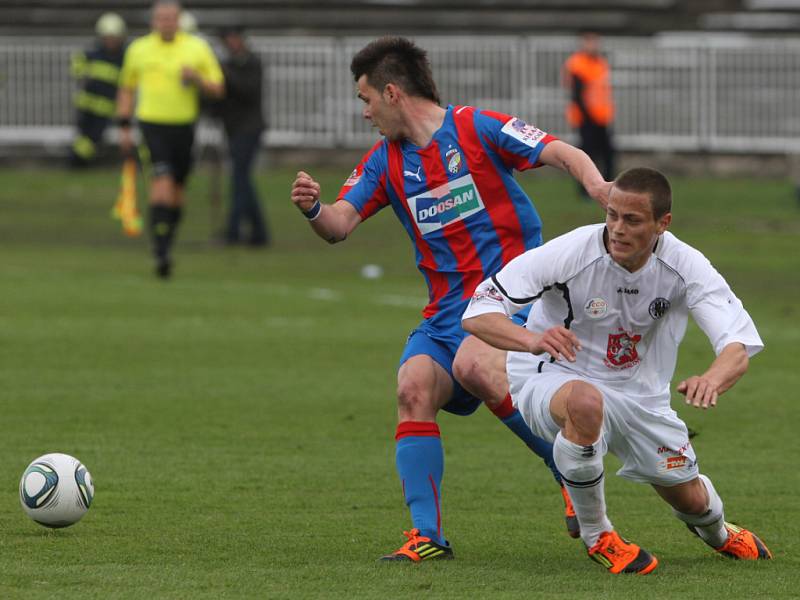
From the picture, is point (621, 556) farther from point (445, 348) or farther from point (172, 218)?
point (172, 218)

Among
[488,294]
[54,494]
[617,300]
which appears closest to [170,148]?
[54,494]

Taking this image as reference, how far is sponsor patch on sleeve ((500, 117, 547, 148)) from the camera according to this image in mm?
6668

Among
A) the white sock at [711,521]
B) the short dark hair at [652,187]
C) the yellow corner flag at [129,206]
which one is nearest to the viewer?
the short dark hair at [652,187]

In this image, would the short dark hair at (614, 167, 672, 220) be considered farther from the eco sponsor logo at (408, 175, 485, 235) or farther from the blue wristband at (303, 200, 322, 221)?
the blue wristband at (303, 200, 322, 221)

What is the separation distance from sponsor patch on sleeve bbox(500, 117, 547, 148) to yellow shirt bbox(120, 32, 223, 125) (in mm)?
9578

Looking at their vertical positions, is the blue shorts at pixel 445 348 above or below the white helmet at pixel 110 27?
below

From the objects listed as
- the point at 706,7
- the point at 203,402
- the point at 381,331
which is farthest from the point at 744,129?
the point at 203,402

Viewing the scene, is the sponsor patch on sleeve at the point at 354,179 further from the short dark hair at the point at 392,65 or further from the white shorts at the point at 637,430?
the white shorts at the point at 637,430

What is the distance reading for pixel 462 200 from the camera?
675 centimetres

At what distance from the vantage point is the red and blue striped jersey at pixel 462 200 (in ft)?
22.1

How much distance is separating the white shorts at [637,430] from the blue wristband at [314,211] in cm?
114

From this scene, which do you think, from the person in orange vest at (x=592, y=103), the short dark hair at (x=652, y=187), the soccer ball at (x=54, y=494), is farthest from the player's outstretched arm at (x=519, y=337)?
the person in orange vest at (x=592, y=103)

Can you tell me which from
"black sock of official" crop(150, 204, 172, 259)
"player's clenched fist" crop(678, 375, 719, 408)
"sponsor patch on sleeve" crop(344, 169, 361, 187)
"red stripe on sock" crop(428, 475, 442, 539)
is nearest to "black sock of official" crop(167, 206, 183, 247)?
"black sock of official" crop(150, 204, 172, 259)

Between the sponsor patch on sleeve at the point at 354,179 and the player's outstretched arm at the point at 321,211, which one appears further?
the sponsor patch on sleeve at the point at 354,179
